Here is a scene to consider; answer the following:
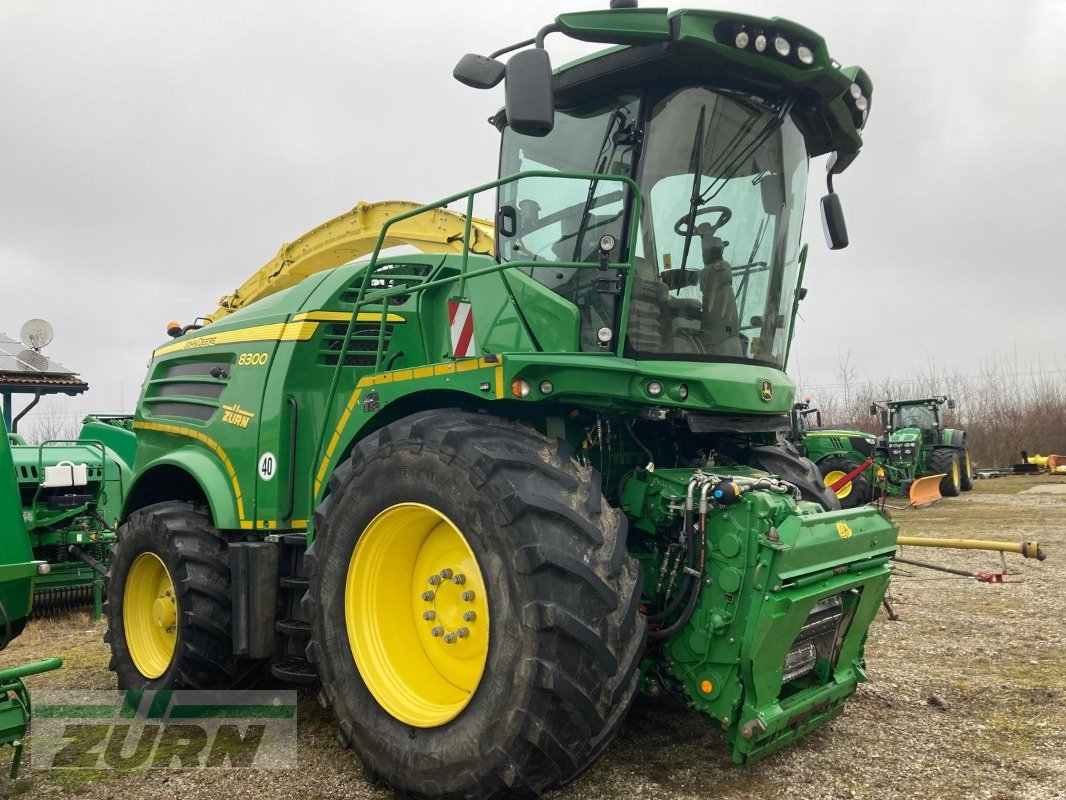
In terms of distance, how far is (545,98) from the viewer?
3.17m

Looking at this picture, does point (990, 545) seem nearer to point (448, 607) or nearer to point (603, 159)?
point (603, 159)

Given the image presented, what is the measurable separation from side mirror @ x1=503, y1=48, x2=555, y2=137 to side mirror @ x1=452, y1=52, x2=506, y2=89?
1.52 ft

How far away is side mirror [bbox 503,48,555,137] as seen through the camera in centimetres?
316

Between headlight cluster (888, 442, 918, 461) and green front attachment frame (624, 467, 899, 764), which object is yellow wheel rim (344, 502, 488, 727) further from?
headlight cluster (888, 442, 918, 461)

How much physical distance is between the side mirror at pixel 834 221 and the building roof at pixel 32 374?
32.2 feet

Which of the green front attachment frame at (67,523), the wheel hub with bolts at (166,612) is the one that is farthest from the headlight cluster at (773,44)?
the green front attachment frame at (67,523)

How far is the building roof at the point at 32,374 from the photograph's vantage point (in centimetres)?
1048

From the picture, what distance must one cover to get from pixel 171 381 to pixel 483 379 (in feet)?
10.7

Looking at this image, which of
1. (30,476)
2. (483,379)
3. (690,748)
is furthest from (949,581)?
(30,476)

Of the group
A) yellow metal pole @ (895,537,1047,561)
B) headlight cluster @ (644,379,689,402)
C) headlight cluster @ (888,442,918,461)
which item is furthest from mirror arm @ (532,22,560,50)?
headlight cluster @ (888,442,918,461)

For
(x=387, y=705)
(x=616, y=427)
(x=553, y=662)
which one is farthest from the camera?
(x=616, y=427)

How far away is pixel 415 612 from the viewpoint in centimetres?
375

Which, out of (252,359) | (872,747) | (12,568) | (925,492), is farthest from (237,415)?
(925,492)

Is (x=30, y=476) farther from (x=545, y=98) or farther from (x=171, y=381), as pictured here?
(x=545, y=98)
